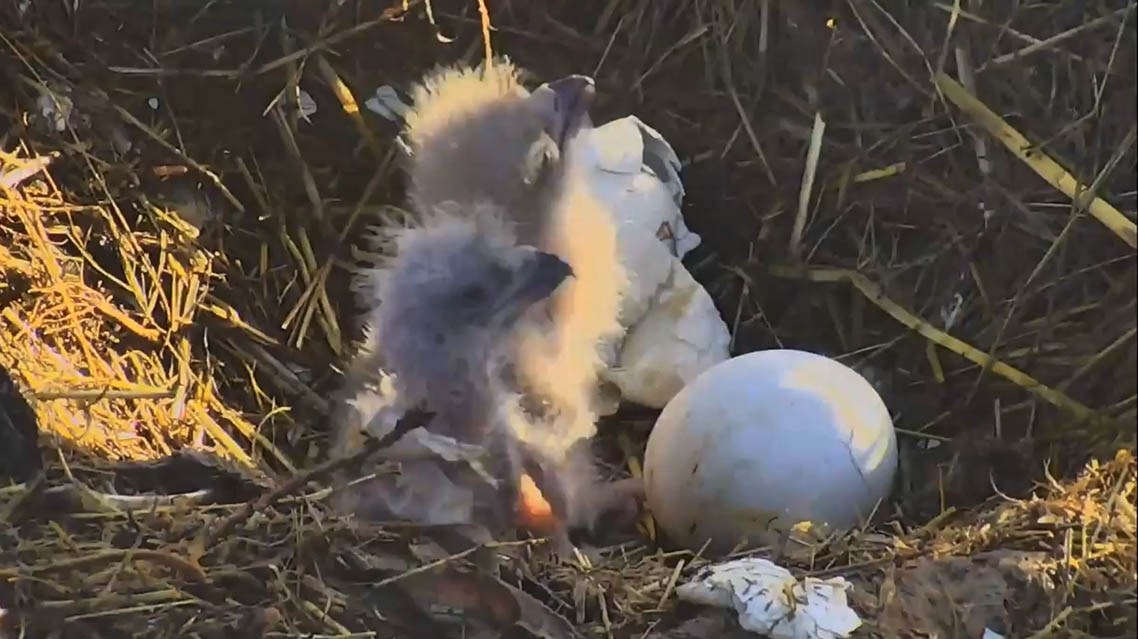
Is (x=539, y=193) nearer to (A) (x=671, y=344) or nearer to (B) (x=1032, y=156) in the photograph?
(A) (x=671, y=344)

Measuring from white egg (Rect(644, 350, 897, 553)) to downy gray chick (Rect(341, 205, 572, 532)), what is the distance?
0.49 ft

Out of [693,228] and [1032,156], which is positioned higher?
[1032,156]

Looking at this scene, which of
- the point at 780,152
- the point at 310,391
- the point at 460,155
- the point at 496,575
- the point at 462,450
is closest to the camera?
the point at 496,575

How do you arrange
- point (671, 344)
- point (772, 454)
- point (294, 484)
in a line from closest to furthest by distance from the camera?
point (294, 484) < point (772, 454) < point (671, 344)

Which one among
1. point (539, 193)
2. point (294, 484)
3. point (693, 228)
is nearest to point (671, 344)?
point (693, 228)

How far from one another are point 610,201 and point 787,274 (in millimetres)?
208

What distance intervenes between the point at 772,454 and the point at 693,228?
0.40 metres

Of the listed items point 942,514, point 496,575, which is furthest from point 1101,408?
point 496,575

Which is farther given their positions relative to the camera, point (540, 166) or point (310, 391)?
point (310, 391)

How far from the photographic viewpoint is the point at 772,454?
1.09m

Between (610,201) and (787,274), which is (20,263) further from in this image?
(787,274)

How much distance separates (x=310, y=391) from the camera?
1.27 meters

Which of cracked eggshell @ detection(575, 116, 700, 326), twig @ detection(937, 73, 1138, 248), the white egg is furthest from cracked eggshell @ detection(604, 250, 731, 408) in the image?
A: twig @ detection(937, 73, 1138, 248)

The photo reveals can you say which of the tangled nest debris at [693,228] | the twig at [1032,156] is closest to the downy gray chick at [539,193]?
the tangled nest debris at [693,228]
